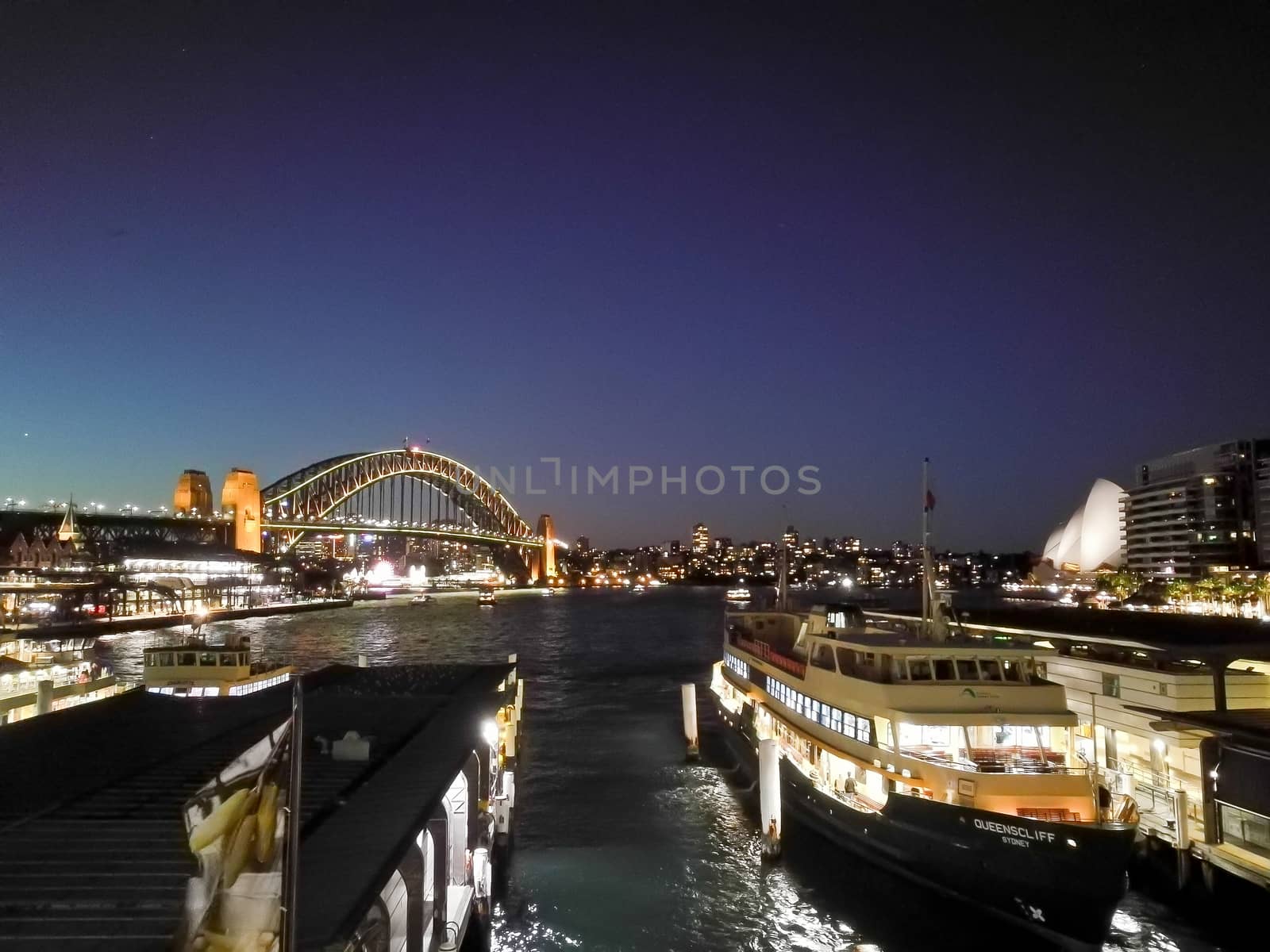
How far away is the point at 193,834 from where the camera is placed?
332 centimetres

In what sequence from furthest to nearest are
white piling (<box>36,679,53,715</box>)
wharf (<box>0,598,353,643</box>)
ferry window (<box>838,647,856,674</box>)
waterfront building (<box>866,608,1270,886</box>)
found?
wharf (<box>0,598,353,643</box>) < white piling (<box>36,679,53,715</box>) < ferry window (<box>838,647,856,674</box>) < waterfront building (<box>866,608,1270,886</box>)

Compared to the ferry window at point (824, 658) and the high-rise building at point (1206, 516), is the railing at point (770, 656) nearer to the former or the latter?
the ferry window at point (824, 658)

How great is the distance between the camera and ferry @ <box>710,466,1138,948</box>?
32.0 feet

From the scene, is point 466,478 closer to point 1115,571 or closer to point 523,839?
point 1115,571

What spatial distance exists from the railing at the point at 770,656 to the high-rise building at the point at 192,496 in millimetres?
83054

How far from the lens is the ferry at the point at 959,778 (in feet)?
32.0

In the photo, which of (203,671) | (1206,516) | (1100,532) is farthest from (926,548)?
(1100,532)

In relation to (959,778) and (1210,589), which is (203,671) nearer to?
(959,778)

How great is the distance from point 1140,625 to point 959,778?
48876mm

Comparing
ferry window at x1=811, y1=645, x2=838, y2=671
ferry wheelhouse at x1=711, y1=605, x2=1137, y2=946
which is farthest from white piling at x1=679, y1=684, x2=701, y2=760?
ferry window at x1=811, y1=645, x2=838, y2=671

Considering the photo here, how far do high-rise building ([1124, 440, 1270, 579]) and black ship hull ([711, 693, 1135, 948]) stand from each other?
78446mm

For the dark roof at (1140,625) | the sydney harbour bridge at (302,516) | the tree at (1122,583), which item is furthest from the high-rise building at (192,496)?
the tree at (1122,583)

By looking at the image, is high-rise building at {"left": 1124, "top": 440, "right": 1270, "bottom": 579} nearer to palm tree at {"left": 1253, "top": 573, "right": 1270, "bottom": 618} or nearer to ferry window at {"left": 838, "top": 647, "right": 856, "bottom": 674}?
palm tree at {"left": 1253, "top": 573, "right": 1270, "bottom": 618}

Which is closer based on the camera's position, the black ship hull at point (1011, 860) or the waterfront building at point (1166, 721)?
the black ship hull at point (1011, 860)
